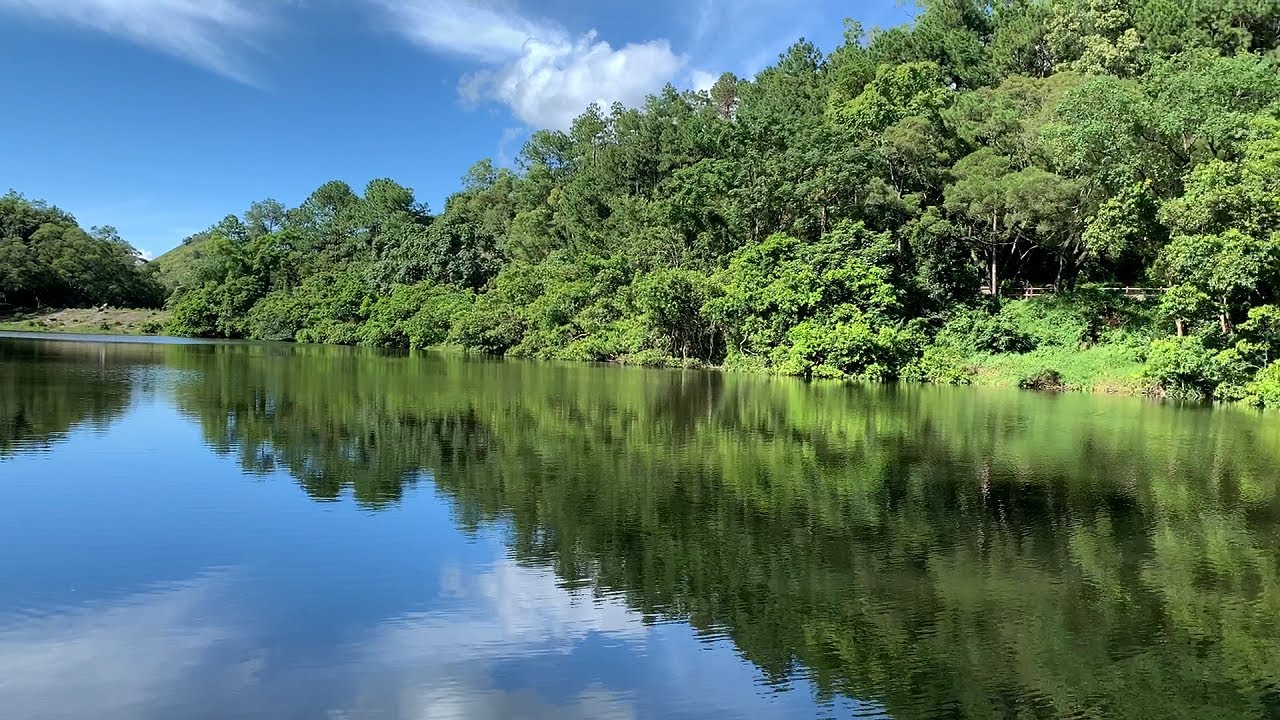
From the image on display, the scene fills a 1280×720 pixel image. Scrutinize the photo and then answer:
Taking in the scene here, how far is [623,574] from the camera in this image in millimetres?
7430

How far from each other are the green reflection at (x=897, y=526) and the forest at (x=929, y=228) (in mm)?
10642

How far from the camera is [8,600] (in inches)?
253

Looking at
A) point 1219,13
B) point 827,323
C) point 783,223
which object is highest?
point 1219,13

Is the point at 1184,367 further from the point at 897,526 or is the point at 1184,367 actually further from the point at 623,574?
the point at 623,574

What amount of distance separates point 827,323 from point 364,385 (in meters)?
22.1

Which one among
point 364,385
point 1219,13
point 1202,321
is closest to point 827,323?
point 1202,321

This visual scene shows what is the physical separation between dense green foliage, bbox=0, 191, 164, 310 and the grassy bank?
2.59m

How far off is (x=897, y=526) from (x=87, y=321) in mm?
98653

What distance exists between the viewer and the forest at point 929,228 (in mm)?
28812

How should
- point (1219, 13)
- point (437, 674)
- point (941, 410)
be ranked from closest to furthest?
1. point (437, 674)
2. point (941, 410)
3. point (1219, 13)

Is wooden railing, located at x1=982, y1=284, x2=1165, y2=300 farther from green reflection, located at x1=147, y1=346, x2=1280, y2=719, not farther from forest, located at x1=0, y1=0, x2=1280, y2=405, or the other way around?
green reflection, located at x1=147, y1=346, x2=1280, y2=719

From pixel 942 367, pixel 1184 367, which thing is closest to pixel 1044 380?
pixel 942 367

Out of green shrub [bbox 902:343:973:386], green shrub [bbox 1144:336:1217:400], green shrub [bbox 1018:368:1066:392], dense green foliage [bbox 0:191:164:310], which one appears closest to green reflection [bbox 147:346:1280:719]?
green shrub [bbox 1144:336:1217:400]

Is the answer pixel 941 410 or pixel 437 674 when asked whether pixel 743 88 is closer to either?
pixel 941 410
